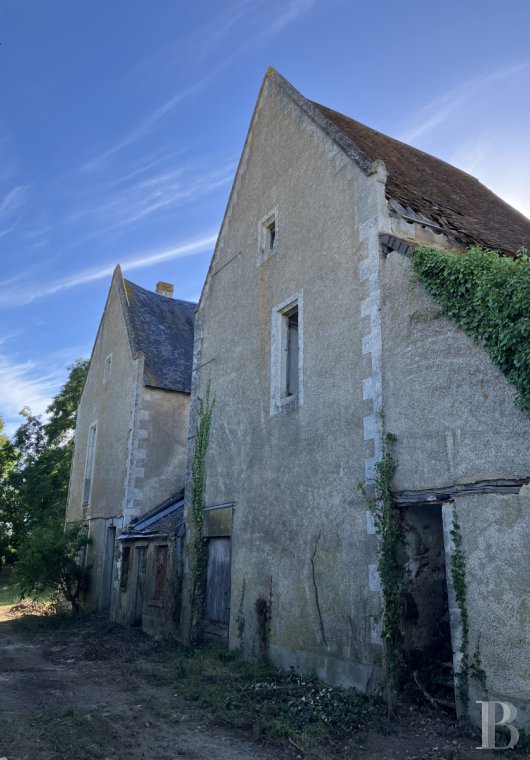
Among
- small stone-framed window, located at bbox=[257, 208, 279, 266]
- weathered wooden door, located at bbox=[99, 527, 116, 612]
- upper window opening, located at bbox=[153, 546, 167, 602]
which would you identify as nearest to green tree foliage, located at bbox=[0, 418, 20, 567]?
weathered wooden door, located at bbox=[99, 527, 116, 612]

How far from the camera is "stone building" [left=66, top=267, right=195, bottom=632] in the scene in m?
14.2

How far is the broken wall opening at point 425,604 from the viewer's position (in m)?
6.37

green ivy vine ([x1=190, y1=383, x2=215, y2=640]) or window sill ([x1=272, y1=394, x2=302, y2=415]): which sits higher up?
window sill ([x1=272, y1=394, x2=302, y2=415])

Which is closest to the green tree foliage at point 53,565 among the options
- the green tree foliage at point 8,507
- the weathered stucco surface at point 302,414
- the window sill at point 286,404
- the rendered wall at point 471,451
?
the weathered stucco surface at point 302,414

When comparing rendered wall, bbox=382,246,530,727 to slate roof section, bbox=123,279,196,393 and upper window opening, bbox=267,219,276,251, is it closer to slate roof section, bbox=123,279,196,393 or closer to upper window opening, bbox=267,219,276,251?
upper window opening, bbox=267,219,276,251

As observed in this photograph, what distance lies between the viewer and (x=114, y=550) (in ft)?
50.3

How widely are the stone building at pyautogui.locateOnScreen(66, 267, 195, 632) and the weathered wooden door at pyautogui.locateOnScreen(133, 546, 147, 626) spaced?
0.09 ft

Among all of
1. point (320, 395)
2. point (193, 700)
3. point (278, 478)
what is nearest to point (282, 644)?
point (193, 700)

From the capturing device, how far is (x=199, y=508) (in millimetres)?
11031

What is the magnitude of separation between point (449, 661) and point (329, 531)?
2.03m

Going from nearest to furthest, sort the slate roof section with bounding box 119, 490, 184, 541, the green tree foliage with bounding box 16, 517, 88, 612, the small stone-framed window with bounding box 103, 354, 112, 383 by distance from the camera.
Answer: the slate roof section with bounding box 119, 490, 184, 541 < the green tree foliage with bounding box 16, 517, 88, 612 < the small stone-framed window with bounding box 103, 354, 112, 383

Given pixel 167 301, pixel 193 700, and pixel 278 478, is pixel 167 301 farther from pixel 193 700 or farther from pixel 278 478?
pixel 193 700

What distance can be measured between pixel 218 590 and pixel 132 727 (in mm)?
4223

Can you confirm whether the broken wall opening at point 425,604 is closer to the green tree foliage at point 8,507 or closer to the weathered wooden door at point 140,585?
the weathered wooden door at point 140,585
